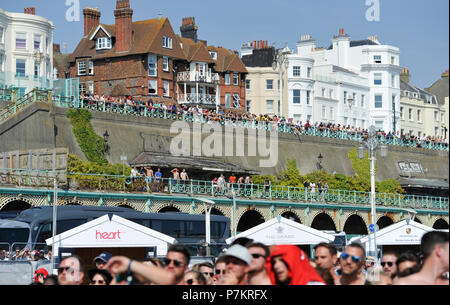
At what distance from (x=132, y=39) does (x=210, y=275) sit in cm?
5936

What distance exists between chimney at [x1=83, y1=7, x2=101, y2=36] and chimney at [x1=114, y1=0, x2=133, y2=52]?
16.6 ft

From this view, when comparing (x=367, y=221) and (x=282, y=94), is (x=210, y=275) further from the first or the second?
(x=282, y=94)

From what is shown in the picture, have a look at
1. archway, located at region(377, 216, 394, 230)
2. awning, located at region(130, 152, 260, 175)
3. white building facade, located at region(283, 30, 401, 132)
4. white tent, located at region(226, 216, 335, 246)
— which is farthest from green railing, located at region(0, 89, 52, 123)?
white building facade, located at region(283, 30, 401, 132)

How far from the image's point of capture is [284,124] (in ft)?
214

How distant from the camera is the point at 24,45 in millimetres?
68062

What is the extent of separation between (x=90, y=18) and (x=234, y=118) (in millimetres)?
19116

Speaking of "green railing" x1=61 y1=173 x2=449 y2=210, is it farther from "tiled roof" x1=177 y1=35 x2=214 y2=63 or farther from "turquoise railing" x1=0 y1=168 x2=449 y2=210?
"tiled roof" x1=177 y1=35 x2=214 y2=63

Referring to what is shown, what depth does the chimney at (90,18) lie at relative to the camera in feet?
243


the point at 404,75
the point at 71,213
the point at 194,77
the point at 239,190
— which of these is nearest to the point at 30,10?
the point at 194,77

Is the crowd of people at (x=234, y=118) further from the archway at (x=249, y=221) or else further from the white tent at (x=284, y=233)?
the white tent at (x=284, y=233)

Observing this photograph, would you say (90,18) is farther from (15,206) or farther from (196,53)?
(15,206)

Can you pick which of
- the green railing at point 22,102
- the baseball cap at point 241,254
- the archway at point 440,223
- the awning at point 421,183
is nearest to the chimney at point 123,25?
the green railing at point 22,102

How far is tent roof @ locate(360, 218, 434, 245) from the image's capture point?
2802cm
